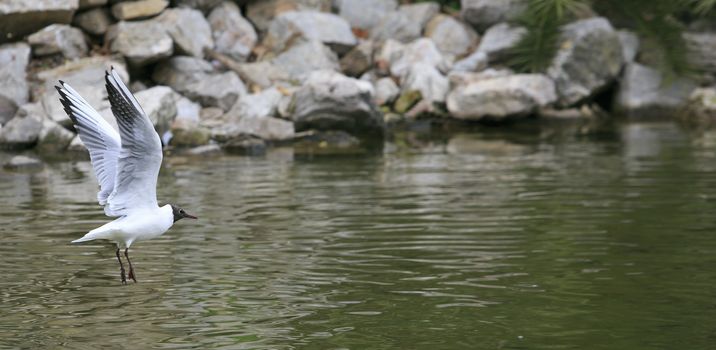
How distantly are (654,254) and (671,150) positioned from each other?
334 inches

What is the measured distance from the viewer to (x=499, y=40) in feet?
78.3

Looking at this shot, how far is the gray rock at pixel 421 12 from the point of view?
25203mm

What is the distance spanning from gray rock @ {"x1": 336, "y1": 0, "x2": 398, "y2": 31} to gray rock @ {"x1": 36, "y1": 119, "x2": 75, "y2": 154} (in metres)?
8.87

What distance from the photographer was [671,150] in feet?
57.9

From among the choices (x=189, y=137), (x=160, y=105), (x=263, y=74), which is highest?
(x=263, y=74)

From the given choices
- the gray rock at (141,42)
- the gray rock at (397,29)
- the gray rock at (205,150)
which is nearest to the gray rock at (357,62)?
the gray rock at (397,29)

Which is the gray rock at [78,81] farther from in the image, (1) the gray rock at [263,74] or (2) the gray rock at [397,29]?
(2) the gray rock at [397,29]

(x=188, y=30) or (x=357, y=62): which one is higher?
(x=188, y=30)

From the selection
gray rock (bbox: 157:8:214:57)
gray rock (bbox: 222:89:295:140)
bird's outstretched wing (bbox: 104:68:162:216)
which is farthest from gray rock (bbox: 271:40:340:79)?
bird's outstretched wing (bbox: 104:68:162:216)

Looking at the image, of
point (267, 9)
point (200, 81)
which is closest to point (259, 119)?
point (200, 81)

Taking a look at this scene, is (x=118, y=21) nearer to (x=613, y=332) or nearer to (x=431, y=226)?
(x=431, y=226)

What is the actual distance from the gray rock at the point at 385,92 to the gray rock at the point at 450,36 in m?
2.51

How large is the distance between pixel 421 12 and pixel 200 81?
6.34m

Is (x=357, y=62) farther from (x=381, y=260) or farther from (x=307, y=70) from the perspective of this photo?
(x=381, y=260)
